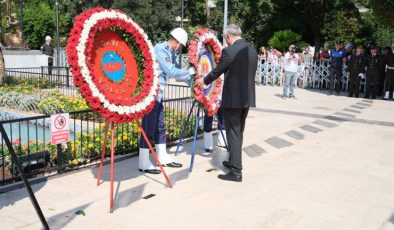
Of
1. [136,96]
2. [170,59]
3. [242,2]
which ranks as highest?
[242,2]

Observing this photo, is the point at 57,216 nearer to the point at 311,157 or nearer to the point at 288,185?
the point at 288,185

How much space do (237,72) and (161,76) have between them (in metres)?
1.12

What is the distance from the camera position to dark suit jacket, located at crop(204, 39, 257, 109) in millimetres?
5801

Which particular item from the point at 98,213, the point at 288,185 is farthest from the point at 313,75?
the point at 98,213

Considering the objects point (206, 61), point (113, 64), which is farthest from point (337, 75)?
point (113, 64)

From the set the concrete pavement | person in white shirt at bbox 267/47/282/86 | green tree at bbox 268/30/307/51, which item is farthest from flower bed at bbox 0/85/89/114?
green tree at bbox 268/30/307/51

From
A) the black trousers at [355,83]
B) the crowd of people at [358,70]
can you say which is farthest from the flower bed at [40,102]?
the black trousers at [355,83]

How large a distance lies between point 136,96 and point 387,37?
27.5m

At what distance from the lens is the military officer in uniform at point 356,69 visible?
16.6m

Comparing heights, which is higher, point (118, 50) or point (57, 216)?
point (118, 50)

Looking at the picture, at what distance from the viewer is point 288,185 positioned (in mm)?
5918

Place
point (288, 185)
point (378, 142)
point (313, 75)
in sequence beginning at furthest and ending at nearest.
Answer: point (313, 75), point (378, 142), point (288, 185)

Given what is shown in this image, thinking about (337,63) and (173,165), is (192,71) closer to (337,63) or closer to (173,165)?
(173,165)

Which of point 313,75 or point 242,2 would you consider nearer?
point 313,75
